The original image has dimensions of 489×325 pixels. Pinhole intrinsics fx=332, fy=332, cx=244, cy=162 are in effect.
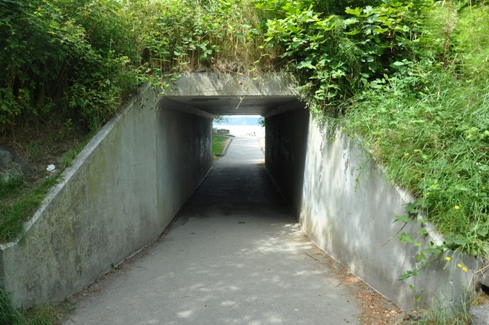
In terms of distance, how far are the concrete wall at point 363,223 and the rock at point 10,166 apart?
4.17 metres

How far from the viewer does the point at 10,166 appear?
4086mm

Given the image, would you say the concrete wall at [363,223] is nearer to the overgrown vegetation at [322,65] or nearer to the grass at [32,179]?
the overgrown vegetation at [322,65]

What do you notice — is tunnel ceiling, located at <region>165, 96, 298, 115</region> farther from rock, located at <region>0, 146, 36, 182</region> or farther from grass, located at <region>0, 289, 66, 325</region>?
grass, located at <region>0, 289, 66, 325</region>

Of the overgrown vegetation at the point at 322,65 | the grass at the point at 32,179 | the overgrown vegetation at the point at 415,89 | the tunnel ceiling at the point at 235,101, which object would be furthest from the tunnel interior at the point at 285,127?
the grass at the point at 32,179

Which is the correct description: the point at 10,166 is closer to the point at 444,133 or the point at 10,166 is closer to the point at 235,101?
the point at 444,133

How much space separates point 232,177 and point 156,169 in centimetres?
803

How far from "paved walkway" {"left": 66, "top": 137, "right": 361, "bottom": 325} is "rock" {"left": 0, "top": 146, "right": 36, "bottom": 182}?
65.7 inches

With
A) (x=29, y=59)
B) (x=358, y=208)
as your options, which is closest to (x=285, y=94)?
(x=358, y=208)

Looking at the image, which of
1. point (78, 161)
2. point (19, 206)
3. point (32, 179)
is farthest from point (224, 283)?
point (32, 179)

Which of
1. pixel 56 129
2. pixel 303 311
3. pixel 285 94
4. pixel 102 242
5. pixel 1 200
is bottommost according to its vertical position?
pixel 303 311

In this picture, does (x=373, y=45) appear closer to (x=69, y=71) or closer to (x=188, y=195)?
(x=69, y=71)

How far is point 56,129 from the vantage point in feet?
15.8

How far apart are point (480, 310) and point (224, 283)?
2869 millimetres

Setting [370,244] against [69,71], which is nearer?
[370,244]
